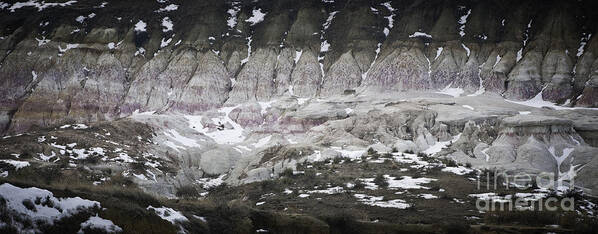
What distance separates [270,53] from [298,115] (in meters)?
17.7

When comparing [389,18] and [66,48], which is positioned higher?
[389,18]

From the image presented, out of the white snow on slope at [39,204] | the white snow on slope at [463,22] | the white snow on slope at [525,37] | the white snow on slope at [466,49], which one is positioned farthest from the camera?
the white snow on slope at [463,22]

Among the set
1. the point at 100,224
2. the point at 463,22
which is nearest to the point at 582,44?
the point at 463,22

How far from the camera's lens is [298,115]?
2539 inches

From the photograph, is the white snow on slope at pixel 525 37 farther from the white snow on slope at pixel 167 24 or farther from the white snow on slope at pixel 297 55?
the white snow on slope at pixel 167 24

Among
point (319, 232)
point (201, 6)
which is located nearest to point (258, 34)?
point (201, 6)

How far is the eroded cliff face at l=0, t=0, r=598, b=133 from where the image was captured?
67625 millimetres

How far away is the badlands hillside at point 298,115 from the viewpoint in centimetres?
1805

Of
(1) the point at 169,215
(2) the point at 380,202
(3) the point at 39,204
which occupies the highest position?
(3) the point at 39,204

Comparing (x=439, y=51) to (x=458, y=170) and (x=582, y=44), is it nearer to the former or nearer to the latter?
(x=582, y=44)

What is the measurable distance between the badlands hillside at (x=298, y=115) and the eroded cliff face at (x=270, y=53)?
0.25 m

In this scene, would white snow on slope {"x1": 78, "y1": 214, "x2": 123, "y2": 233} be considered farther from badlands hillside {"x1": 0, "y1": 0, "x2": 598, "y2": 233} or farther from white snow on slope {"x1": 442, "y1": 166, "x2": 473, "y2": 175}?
white snow on slope {"x1": 442, "y1": 166, "x2": 473, "y2": 175}

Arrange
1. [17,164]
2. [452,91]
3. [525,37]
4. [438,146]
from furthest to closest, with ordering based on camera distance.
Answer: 1. [525,37]
2. [452,91]
3. [438,146]
4. [17,164]

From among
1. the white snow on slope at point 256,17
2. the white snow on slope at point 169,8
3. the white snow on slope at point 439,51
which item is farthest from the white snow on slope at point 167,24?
the white snow on slope at point 439,51
